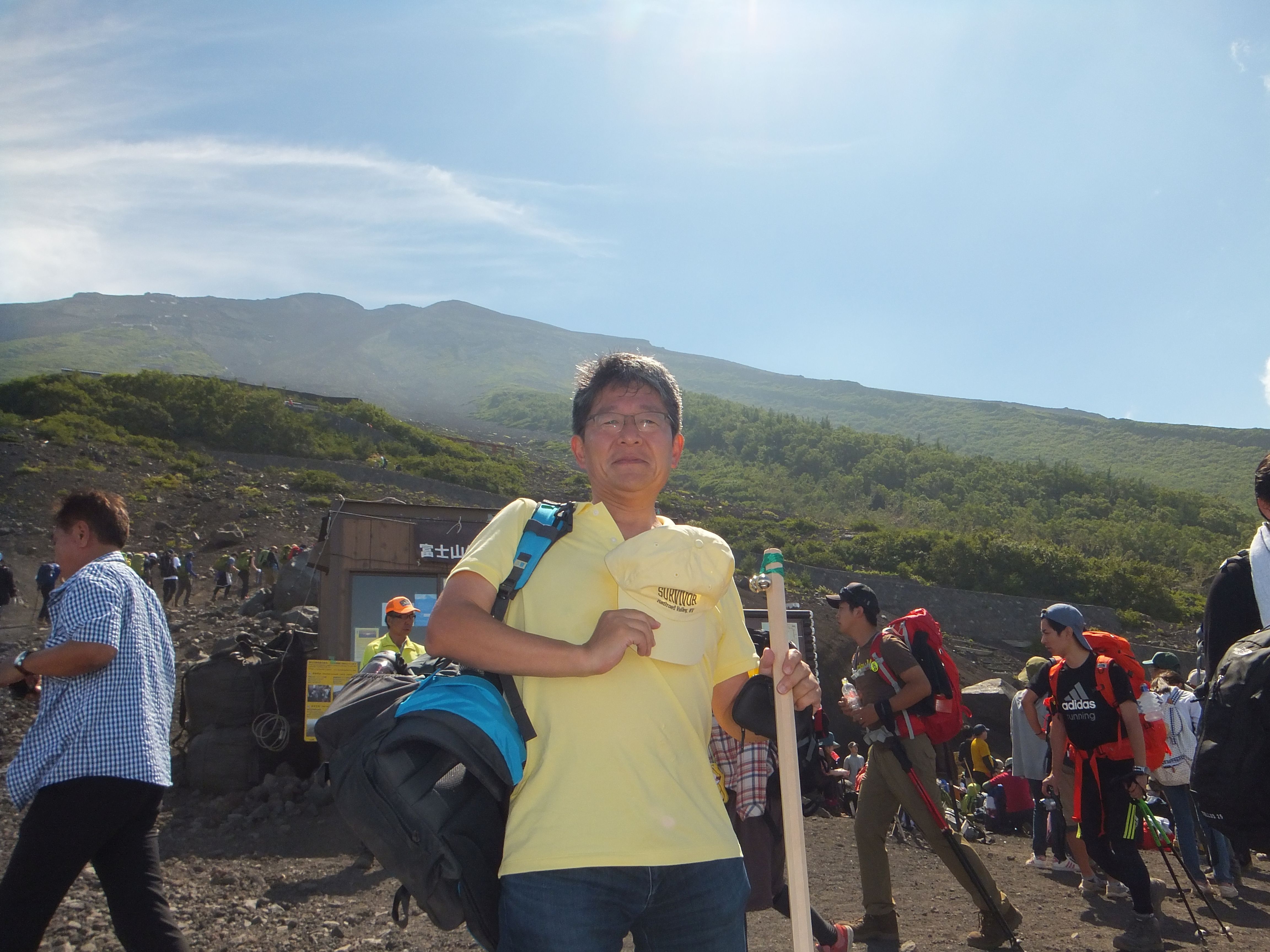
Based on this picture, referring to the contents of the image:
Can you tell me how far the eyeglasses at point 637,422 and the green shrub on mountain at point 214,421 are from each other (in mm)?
42860

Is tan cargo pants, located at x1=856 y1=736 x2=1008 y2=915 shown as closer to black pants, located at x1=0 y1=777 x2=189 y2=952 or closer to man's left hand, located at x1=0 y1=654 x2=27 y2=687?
black pants, located at x1=0 y1=777 x2=189 y2=952

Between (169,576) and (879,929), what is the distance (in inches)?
848

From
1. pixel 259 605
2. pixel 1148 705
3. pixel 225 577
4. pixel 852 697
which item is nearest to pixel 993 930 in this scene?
pixel 852 697

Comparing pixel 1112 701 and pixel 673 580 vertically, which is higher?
pixel 673 580

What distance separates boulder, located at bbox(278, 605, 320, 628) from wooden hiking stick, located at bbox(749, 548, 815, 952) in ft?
38.6

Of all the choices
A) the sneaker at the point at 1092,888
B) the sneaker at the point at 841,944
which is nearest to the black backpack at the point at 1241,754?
the sneaker at the point at 841,944

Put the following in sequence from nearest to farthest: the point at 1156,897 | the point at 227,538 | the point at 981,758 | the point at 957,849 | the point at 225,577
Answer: the point at 957,849, the point at 1156,897, the point at 981,758, the point at 225,577, the point at 227,538

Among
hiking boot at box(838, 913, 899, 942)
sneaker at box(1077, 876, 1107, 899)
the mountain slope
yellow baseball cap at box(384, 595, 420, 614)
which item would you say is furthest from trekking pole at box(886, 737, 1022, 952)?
the mountain slope

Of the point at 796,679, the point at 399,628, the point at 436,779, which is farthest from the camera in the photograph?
the point at 399,628

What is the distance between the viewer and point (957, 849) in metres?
4.55

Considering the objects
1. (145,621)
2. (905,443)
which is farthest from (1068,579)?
(905,443)

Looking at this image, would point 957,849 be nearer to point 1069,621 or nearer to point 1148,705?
point 1069,621

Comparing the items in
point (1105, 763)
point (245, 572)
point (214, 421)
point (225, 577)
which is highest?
point (214, 421)

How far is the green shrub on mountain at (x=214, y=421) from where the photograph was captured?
148ft
